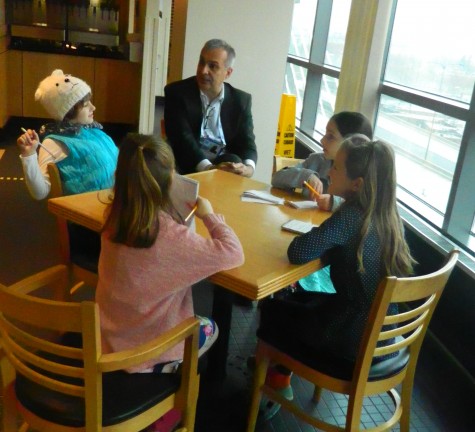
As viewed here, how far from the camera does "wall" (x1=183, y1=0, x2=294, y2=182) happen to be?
354 centimetres

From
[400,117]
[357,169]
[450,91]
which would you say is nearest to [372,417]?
[357,169]

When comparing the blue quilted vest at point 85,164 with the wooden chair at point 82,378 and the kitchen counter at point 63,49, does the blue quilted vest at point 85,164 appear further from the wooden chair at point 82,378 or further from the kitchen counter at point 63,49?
the kitchen counter at point 63,49

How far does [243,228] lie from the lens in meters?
1.82

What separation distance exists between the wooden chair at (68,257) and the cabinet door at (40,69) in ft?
14.0

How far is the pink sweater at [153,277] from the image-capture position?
1392mm

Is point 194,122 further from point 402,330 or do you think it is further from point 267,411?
point 402,330

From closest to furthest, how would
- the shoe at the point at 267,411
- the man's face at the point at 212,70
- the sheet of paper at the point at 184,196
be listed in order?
the sheet of paper at the point at 184,196, the shoe at the point at 267,411, the man's face at the point at 212,70

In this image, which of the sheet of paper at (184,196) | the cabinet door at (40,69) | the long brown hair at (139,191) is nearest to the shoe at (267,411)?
the sheet of paper at (184,196)

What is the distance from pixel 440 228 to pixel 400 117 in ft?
3.13

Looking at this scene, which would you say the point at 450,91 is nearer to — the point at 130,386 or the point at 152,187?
the point at 152,187

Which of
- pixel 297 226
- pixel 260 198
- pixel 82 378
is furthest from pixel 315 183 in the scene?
pixel 82 378

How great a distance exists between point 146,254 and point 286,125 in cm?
326

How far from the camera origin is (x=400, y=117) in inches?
138

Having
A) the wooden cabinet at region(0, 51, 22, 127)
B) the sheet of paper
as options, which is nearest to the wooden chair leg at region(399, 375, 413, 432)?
the sheet of paper
